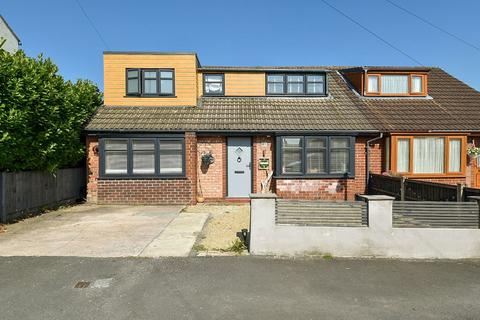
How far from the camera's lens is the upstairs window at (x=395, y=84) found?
14.1 metres

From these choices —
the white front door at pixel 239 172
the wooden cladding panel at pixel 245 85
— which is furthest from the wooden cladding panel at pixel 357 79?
the white front door at pixel 239 172

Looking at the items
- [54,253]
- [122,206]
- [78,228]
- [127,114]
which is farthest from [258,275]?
[127,114]

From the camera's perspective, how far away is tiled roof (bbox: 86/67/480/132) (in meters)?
11.5

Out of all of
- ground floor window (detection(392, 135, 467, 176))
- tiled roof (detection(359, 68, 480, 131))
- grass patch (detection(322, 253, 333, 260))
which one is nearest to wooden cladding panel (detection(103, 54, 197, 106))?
tiled roof (detection(359, 68, 480, 131))

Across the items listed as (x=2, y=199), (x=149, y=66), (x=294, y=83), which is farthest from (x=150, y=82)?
(x=2, y=199)

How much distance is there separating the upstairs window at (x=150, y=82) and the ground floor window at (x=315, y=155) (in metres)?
5.37

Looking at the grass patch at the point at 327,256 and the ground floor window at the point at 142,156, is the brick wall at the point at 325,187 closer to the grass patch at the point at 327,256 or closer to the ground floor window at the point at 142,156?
the ground floor window at the point at 142,156

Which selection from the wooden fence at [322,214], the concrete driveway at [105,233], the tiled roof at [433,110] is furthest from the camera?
the tiled roof at [433,110]

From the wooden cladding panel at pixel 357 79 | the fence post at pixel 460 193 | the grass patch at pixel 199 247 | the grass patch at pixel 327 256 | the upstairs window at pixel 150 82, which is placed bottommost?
the grass patch at pixel 327 256

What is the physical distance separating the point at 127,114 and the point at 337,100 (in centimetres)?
895

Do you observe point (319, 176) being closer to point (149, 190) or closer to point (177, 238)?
point (149, 190)

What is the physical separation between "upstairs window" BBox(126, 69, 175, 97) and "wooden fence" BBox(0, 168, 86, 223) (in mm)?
4048

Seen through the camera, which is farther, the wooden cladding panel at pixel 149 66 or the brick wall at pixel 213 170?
the wooden cladding panel at pixel 149 66

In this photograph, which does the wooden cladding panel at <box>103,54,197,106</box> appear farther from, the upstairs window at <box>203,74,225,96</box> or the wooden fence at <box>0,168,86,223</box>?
the wooden fence at <box>0,168,86,223</box>
